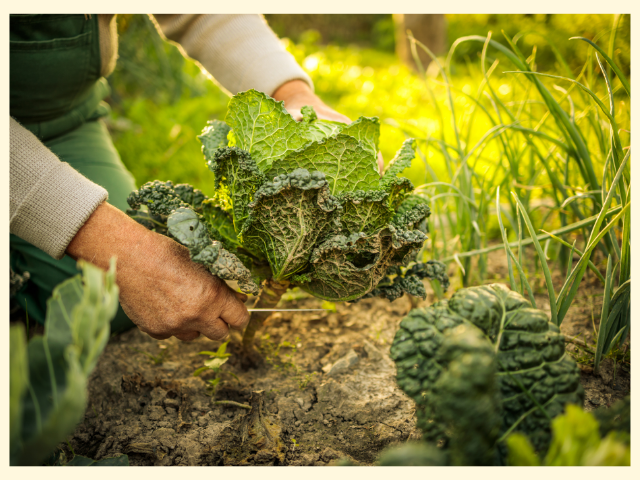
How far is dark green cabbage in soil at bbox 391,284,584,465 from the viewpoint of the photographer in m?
0.80

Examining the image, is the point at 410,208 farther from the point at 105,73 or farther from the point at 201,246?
the point at 105,73

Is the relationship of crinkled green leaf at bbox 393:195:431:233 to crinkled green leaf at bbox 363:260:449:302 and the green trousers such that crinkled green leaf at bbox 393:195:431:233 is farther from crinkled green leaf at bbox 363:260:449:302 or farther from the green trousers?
the green trousers

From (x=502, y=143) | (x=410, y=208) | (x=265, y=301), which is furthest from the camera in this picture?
(x=502, y=143)

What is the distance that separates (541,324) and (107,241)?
1.11 m

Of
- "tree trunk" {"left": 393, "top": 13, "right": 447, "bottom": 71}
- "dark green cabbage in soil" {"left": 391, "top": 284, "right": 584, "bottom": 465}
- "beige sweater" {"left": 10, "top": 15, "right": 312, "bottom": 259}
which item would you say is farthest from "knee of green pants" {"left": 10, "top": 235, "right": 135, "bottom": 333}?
"tree trunk" {"left": 393, "top": 13, "right": 447, "bottom": 71}

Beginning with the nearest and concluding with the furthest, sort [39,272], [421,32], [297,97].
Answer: [297,97], [39,272], [421,32]

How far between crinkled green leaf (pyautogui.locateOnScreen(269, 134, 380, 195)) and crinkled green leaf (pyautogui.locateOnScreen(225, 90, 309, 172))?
63 mm

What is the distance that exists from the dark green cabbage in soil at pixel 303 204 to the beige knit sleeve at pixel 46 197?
0.15 metres

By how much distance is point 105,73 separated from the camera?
1.98m

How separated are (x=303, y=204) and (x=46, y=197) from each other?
75cm

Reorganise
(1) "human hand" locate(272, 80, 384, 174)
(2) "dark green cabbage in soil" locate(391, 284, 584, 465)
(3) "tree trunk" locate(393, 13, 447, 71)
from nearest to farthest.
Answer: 1. (2) "dark green cabbage in soil" locate(391, 284, 584, 465)
2. (1) "human hand" locate(272, 80, 384, 174)
3. (3) "tree trunk" locate(393, 13, 447, 71)

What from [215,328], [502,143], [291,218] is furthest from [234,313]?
[502,143]

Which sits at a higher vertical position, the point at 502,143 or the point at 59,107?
the point at 502,143

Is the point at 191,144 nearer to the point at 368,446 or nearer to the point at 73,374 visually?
the point at 368,446
